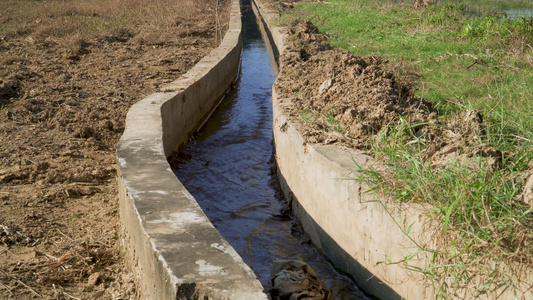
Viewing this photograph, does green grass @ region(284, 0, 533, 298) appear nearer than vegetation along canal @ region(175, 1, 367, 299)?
Yes

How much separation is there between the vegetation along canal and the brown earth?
3.17 feet

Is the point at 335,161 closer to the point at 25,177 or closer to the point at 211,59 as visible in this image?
the point at 25,177

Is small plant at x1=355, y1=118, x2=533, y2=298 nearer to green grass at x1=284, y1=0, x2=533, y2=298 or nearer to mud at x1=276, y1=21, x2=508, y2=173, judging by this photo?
green grass at x1=284, y1=0, x2=533, y2=298

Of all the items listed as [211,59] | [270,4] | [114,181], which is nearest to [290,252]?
[114,181]

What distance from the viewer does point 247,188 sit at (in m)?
5.72

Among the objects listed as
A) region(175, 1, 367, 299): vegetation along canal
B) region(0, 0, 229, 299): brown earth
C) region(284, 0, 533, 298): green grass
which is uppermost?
region(284, 0, 533, 298): green grass

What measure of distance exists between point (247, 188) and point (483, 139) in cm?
252

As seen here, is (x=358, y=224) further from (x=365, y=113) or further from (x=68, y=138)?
(x=68, y=138)

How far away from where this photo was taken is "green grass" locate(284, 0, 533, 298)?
9.27 feet

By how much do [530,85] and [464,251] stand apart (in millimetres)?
4206

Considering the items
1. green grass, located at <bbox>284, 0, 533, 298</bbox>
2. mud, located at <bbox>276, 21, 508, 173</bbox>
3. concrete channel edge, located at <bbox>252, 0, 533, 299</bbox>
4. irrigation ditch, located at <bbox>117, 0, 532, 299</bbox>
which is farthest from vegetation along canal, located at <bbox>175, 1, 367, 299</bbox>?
green grass, located at <bbox>284, 0, 533, 298</bbox>

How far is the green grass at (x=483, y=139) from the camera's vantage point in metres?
2.82

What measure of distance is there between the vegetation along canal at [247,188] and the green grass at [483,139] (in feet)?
3.37

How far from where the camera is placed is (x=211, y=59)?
8891 millimetres
